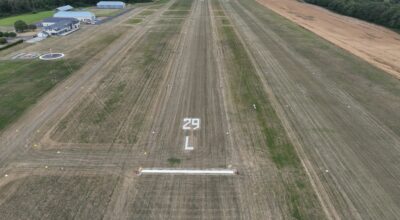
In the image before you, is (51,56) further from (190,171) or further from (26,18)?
(26,18)

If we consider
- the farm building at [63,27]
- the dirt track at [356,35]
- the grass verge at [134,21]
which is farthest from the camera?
the grass verge at [134,21]

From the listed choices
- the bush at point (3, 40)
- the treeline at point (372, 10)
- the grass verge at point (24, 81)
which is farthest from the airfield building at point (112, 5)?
the treeline at point (372, 10)

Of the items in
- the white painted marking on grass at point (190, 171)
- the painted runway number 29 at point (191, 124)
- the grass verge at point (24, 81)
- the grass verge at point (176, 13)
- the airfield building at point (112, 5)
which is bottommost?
the white painted marking on grass at point (190, 171)

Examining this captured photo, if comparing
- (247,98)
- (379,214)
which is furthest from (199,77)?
(379,214)

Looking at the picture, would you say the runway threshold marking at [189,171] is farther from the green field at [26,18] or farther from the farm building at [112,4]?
the farm building at [112,4]

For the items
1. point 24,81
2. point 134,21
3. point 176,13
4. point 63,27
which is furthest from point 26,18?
point 24,81

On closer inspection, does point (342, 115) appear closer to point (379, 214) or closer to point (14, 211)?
point (379, 214)

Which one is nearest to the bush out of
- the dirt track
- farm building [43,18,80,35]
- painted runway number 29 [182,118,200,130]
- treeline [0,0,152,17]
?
farm building [43,18,80,35]
